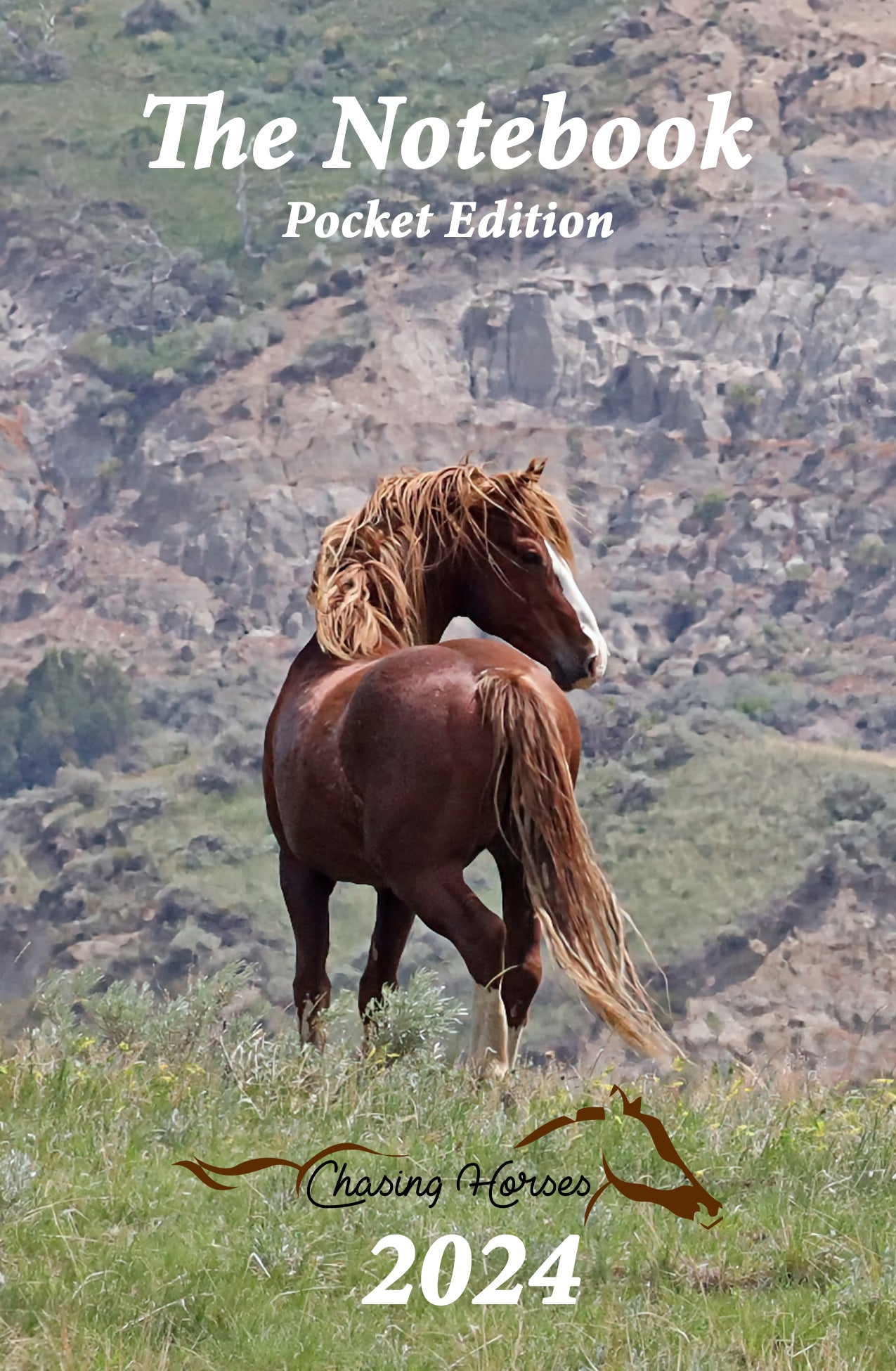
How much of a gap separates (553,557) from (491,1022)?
76.0 inches

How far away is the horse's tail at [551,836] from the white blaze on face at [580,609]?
1.04 meters

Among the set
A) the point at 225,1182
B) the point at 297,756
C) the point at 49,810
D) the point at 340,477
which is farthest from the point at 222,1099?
the point at 340,477

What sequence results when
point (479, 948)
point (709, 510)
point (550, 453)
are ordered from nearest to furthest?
Result: point (479, 948)
point (709, 510)
point (550, 453)

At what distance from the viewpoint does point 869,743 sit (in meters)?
56.4

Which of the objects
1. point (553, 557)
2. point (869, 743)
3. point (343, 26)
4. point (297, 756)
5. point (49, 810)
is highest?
point (343, 26)

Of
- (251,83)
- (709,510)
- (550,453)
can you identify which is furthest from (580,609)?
(251,83)

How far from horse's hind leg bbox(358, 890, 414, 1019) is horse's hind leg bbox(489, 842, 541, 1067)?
0.57 meters

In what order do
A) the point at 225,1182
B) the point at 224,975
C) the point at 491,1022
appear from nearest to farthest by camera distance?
the point at 225,1182, the point at 491,1022, the point at 224,975

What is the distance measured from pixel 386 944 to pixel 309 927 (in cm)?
30

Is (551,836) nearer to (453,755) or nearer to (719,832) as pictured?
(453,755)

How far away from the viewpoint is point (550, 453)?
6788 cm

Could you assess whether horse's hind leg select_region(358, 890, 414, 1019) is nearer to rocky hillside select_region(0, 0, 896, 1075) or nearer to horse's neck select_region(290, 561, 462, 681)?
horse's neck select_region(290, 561, 462, 681)

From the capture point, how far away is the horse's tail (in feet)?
18.2

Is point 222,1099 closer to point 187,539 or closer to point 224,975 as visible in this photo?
point 224,975
